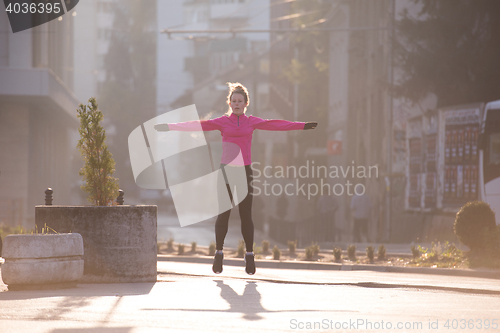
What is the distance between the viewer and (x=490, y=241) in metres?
12.1

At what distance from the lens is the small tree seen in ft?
27.0

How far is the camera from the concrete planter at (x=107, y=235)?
7910mm

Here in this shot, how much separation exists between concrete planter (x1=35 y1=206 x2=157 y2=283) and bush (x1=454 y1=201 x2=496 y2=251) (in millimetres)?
6533

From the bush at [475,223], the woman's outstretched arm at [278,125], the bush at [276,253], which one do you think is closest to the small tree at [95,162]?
the woman's outstretched arm at [278,125]

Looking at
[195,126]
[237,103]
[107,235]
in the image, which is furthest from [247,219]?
[107,235]

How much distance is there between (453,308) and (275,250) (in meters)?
8.49

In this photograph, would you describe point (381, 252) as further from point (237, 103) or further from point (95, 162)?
point (95, 162)

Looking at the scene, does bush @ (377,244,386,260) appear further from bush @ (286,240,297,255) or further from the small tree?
the small tree

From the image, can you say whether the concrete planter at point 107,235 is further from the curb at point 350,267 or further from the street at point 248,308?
the curb at point 350,267

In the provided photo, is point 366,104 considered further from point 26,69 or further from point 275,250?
point 275,250

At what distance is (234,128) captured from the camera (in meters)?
7.88

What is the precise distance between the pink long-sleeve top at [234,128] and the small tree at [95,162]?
0.91 meters

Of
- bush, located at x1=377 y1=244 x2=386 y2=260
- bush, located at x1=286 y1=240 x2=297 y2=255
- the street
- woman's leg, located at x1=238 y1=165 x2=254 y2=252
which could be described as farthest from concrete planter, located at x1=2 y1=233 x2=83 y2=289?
bush, located at x1=286 y1=240 x2=297 y2=255

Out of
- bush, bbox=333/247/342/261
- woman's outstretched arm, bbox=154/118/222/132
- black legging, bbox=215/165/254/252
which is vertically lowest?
bush, bbox=333/247/342/261
